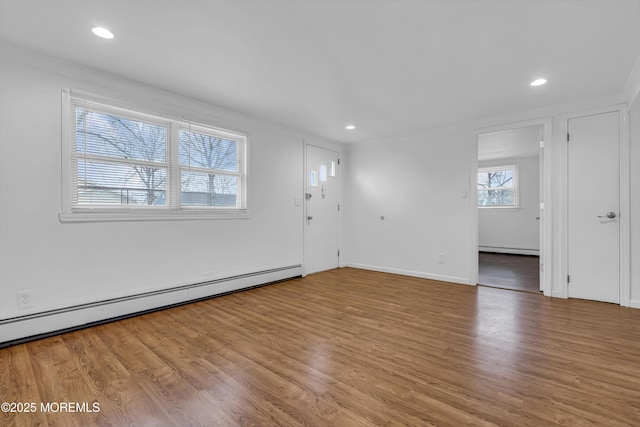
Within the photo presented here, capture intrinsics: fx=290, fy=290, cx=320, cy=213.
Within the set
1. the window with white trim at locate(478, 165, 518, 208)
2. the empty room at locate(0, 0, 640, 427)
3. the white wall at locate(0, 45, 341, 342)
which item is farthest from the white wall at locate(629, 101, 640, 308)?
the white wall at locate(0, 45, 341, 342)

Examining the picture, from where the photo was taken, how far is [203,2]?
1885mm

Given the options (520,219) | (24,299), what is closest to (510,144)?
(520,219)

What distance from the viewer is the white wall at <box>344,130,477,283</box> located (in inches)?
179

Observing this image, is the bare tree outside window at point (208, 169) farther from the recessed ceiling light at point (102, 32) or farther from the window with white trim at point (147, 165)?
the recessed ceiling light at point (102, 32)

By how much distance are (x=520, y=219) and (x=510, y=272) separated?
2.81m

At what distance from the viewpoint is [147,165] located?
3.19 m

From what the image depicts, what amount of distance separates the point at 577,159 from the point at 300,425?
4324mm

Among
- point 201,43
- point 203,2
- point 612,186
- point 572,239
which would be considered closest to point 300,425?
point 203,2

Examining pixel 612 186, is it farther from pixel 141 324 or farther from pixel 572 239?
pixel 141 324

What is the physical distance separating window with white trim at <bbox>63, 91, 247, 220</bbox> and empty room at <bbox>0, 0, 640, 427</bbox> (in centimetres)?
2

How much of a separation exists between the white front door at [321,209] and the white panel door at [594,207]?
11.5 feet

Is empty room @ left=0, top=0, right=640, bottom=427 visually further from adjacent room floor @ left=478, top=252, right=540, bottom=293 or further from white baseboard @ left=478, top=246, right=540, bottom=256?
white baseboard @ left=478, top=246, right=540, bottom=256

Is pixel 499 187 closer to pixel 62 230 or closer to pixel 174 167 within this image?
pixel 174 167

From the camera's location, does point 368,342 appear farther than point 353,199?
No
